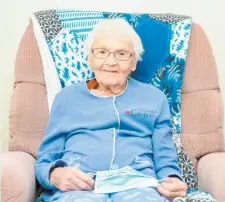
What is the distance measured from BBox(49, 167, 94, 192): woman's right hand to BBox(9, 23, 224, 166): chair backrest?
11.2 inches

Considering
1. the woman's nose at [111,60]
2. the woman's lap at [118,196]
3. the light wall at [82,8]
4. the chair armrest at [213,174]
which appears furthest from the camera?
the light wall at [82,8]

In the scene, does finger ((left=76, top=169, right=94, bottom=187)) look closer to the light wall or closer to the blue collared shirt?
the blue collared shirt


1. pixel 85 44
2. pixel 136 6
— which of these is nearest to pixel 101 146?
pixel 85 44

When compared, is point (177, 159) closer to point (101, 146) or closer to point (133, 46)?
point (101, 146)

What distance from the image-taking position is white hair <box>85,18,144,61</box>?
1.84 metres

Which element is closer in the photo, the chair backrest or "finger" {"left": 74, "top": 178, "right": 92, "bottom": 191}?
"finger" {"left": 74, "top": 178, "right": 92, "bottom": 191}

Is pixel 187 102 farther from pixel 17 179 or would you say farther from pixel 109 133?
pixel 17 179

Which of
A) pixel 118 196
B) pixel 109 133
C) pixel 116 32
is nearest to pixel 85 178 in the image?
pixel 118 196

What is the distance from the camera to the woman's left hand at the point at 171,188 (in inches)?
60.7

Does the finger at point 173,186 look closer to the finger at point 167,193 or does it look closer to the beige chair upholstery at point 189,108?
the finger at point 167,193

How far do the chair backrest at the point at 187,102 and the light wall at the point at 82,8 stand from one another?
12.2 inches

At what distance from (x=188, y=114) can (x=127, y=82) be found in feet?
0.98

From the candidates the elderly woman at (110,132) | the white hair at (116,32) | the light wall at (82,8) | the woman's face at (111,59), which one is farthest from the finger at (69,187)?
the light wall at (82,8)

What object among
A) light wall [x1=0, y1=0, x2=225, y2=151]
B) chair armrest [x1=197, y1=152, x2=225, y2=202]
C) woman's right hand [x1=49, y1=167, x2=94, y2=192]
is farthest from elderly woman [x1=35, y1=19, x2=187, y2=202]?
light wall [x1=0, y1=0, x2=225, y2=151]
